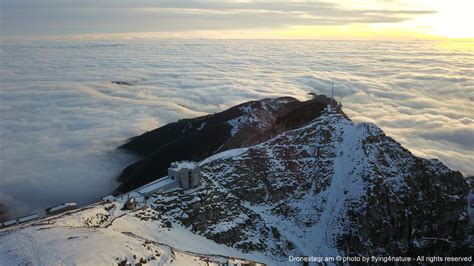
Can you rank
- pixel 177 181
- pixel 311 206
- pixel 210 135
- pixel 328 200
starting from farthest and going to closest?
pixel 210 135 → pixel 328 200 → pixel 311 206 → pixel 177 181

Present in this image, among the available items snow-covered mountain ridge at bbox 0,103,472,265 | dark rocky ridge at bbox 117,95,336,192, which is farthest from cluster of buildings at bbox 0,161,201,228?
Answer: dark rocky ridge at bbox 117,95,336,192

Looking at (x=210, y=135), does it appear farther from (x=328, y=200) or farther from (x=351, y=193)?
(x=351, y=193)

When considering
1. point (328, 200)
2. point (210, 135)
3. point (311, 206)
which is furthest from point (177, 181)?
point (210, 135)

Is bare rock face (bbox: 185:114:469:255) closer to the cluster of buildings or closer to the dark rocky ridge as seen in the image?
the cluster of buildings

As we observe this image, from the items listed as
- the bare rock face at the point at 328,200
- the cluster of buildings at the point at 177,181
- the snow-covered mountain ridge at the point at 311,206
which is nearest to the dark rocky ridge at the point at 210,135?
the snow-covered mountain ridge at the point at 311,206

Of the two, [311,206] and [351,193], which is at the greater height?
[351,193]

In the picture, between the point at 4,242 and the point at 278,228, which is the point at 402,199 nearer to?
the point at 278,228

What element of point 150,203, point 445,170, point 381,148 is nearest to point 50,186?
point 150,203
